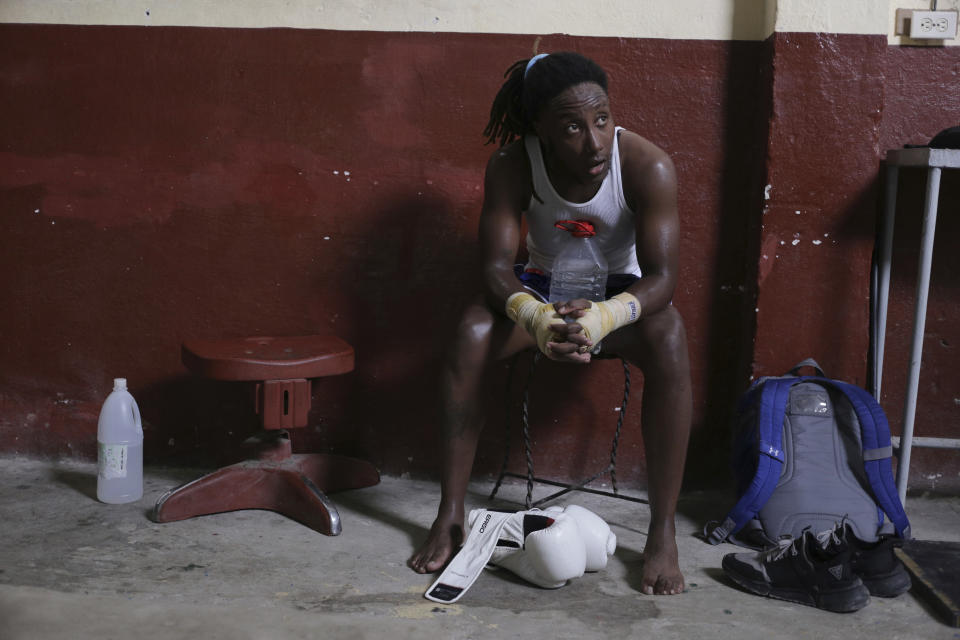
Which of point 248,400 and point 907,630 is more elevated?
point 248,400

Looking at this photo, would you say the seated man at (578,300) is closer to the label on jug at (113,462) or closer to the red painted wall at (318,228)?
the red painted wall at (318,228)

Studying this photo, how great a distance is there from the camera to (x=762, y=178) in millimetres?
2682

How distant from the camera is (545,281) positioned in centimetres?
259

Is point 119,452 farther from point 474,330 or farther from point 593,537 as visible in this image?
point 593,537

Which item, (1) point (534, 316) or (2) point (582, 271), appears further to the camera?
(2) point (582, 271)

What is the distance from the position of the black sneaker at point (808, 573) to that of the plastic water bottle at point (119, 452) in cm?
182

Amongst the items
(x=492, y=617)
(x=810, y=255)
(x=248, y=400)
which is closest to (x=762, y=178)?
(x=810, y=255)

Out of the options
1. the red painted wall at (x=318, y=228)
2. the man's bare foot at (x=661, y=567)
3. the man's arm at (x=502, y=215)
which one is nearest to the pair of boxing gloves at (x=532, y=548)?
the man's bare foot at (x=661, y=567)

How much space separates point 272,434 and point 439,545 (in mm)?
726

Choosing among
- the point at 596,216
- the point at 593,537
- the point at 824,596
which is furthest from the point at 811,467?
the point at 596,216

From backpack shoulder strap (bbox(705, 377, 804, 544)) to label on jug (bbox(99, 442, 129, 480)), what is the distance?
1.79 meters

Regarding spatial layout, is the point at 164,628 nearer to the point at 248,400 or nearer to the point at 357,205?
the point at 248,400

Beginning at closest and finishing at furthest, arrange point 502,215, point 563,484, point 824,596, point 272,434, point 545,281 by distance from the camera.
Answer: point 824,596 < point 502,215 < point 545,281 < point 272,434 < point 563,484

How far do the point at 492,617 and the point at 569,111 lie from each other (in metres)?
1.28
